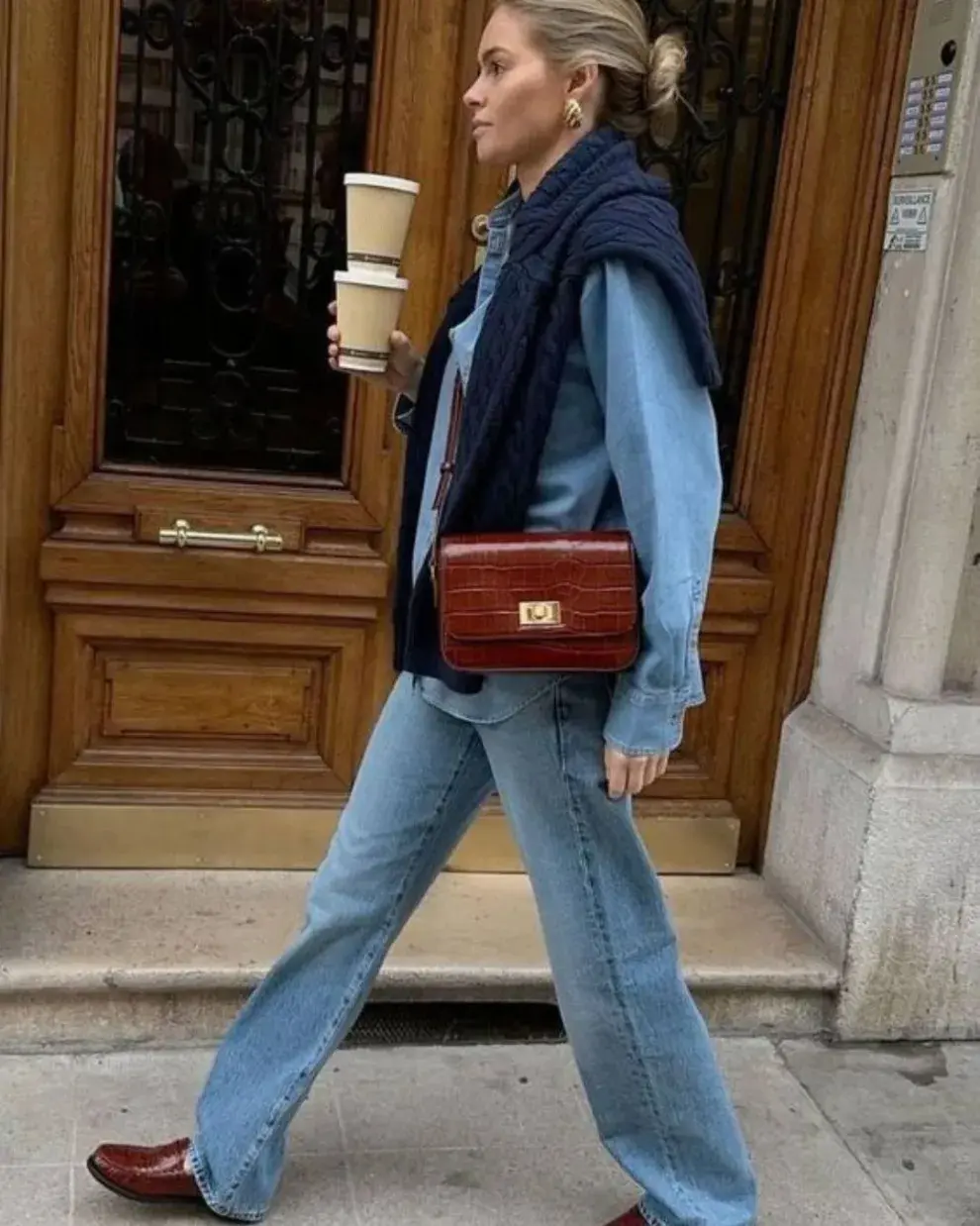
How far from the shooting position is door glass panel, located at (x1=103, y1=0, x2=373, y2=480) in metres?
3.12

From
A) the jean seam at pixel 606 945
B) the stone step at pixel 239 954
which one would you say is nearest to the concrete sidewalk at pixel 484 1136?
the stone step at pixel 239 954

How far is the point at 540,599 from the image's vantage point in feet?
6.91

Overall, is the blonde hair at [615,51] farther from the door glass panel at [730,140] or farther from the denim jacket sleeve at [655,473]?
the door glass panel at [730,140]

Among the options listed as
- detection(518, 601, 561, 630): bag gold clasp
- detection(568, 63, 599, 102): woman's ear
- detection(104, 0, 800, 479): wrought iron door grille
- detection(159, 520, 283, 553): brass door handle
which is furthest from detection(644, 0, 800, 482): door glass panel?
detection(518, 601, 561, 630): bag gold clasp

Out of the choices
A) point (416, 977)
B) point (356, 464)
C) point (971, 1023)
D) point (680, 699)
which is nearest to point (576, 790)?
point (680, 699)

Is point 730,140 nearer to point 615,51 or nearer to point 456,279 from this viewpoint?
point 456,279

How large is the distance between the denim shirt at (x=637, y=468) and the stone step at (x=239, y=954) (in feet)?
3.77

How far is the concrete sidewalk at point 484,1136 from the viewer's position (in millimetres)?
2689

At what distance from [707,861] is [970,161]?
1.69 m

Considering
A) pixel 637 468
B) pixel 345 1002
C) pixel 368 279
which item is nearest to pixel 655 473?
pixel 637 468

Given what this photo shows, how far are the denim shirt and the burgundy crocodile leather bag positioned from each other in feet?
0.14

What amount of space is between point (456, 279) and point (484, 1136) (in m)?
1.76

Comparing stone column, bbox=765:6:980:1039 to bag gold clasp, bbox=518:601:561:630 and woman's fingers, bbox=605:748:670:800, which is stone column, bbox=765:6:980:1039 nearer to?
woman's fingers, bbox=605:748:670:800

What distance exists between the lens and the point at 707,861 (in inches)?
146
